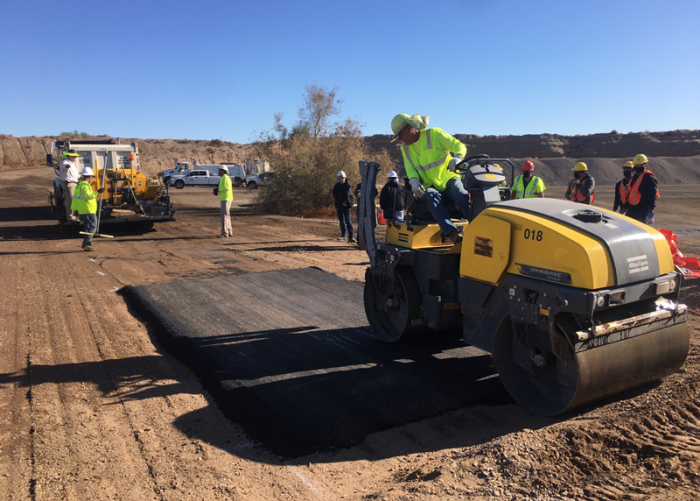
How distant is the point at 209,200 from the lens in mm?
29297

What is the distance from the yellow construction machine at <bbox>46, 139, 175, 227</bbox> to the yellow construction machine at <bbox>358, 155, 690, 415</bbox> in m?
13.2

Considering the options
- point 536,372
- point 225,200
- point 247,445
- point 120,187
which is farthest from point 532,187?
point 120,187

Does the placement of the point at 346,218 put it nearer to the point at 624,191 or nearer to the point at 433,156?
the point at 624,191

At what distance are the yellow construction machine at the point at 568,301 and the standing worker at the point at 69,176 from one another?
519 inches

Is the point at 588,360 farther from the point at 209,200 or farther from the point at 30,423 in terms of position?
the point at 209,200

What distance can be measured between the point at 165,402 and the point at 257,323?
2.32 meters

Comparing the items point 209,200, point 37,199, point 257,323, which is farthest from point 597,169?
point 257,323

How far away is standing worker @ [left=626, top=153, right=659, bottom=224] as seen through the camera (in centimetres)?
911

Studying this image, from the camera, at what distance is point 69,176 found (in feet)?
Result: 48.9

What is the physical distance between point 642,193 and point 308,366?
6817mm

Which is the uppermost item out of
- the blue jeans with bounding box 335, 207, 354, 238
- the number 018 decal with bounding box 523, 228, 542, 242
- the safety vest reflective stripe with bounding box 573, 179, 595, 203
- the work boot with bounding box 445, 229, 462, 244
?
the safety vest reflective stripe with bounding box 573, 179, 595, 203

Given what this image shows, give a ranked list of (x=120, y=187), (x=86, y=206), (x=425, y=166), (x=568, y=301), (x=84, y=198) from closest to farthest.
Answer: (x=568, y=301) → (x=425, y=166) → (x=84, y=198) → (x=86, y=206) → (x=120, y=187)

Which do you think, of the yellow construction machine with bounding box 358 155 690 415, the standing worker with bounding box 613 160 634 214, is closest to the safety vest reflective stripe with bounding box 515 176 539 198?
the standing worker with bounding box 613 160 634 214

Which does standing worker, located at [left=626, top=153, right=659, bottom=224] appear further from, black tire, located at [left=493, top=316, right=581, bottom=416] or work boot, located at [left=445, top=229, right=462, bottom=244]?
black tire, located at [left=493, top=316, right=581, bottom=416]
